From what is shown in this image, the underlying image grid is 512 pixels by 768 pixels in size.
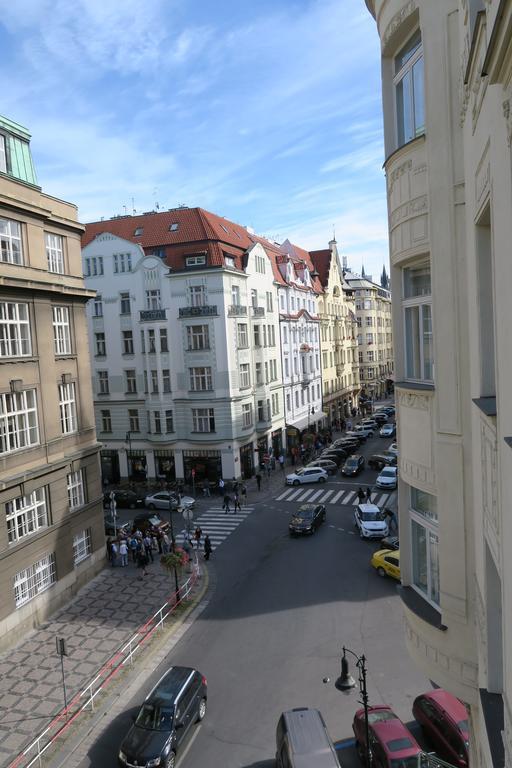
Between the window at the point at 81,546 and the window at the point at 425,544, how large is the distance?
20504 mm

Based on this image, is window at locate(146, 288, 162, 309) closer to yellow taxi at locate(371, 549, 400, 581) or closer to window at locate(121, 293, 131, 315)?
window at locate(121, 293, 131, 315)

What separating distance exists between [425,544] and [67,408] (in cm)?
2084

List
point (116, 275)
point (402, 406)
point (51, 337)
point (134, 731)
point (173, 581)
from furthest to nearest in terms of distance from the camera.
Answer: point (116, 275) < point (173, 581) < point (51, 337) < point (134, 731) < point (402, 406)

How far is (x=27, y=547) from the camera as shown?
2194 cm

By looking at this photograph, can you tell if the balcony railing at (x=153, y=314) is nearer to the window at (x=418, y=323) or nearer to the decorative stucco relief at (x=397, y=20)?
the decorative stucco relief at (x=397, y=20)

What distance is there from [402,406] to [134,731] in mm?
11615

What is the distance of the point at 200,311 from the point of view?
43.3 metres

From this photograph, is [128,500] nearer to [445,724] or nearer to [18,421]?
[18,421]

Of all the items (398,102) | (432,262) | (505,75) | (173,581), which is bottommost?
(173,581)

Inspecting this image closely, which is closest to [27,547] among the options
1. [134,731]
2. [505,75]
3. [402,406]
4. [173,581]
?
[173,581]

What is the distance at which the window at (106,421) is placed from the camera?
1880 inches

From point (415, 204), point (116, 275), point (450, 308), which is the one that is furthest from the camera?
point (116, 275)

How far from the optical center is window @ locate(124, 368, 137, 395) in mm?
46594

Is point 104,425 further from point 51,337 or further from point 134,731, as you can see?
point 134,731
